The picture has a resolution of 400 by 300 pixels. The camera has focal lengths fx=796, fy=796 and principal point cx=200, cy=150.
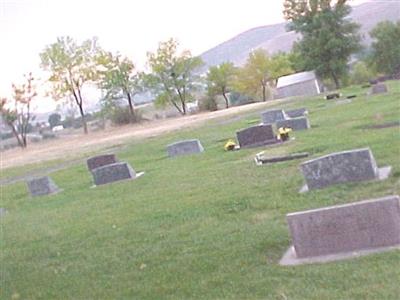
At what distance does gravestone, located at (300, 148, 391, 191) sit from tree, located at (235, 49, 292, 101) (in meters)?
82.2

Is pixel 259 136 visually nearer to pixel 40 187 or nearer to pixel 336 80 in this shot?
pixel 40 187

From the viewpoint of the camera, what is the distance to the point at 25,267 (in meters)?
9.71

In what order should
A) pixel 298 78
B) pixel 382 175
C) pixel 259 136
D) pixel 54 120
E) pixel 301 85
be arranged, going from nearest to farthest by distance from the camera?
pixel 382 175 < pixel 259 136 < pixel 301 85 < pixel 298 78 < pixel 54 120

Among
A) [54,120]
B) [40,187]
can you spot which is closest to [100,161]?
[40,187]

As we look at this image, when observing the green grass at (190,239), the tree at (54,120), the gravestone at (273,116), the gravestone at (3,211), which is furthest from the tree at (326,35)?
the gravestone at (3,211)

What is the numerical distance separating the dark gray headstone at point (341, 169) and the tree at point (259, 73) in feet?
270

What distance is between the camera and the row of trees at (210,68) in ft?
226

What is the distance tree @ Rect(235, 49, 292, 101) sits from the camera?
9375 centimetres

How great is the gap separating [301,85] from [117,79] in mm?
23872

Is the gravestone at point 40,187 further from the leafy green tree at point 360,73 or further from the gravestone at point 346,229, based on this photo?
the leafy green tree at point 360,73

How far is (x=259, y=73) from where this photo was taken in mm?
94500

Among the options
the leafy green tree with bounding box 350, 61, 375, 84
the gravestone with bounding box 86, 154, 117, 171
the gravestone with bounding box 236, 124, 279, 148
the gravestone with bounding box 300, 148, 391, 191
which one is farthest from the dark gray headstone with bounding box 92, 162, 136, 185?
the leafy green tree with bounding box 350, 61, 375, 84

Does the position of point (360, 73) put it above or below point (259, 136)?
below

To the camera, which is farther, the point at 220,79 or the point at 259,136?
the point at 220,79
